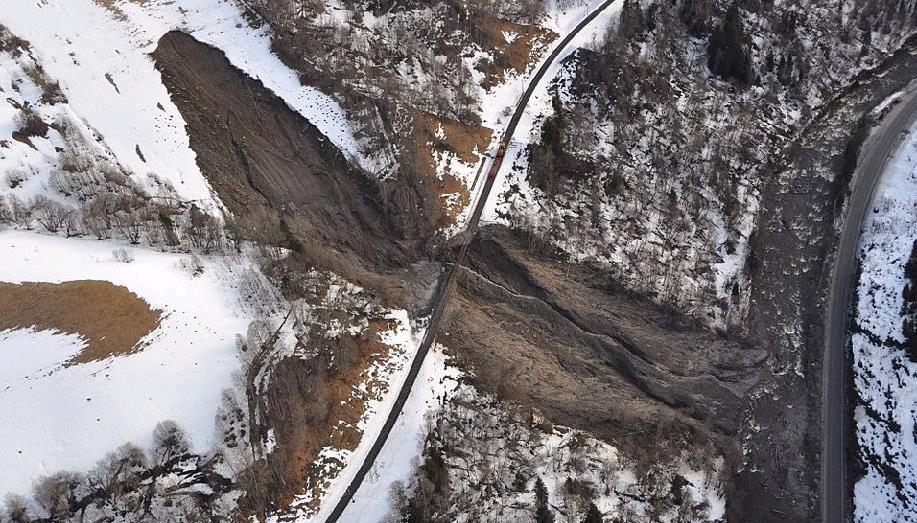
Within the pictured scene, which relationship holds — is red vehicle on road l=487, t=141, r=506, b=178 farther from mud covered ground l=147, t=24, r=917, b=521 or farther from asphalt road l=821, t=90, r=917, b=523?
asphalt road l=821, t=90, r=917, b=523

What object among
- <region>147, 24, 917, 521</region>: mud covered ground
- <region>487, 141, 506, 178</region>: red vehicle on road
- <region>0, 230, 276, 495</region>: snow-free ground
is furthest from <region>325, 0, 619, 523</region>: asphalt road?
<region>0, 230, 276, 495</region>: snow-free ground

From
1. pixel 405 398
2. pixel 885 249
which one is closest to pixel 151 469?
pixel 405 398

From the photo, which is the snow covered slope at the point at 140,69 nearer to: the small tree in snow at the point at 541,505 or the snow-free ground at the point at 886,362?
the small tree in snow at the point at 541,505

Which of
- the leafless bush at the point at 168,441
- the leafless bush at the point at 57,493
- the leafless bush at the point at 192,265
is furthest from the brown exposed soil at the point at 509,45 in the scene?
the leafless bush at the point at 57,493

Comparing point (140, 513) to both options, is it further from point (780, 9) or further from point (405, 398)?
point (780, 9)

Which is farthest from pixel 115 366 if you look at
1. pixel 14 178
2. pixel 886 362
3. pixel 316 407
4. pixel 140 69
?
pixel 886 362
